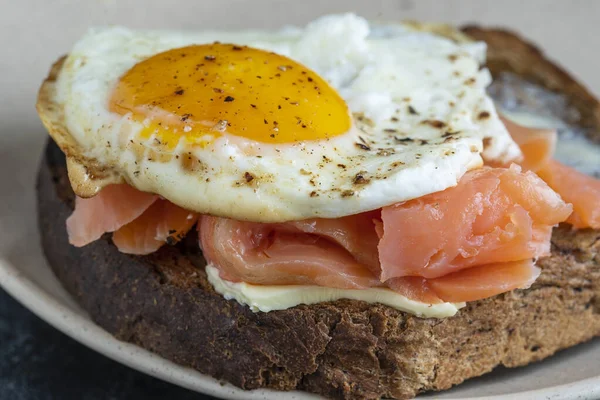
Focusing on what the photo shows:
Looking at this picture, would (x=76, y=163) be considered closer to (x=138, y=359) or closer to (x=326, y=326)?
(x=138, y=359)

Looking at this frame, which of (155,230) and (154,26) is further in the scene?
(154,26)

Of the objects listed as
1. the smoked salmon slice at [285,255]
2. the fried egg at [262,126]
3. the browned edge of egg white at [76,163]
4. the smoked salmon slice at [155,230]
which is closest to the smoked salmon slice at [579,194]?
the fried egg at [262,126]

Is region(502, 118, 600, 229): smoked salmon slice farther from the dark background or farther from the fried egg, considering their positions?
the dark background

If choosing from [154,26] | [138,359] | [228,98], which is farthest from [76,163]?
[154,26]

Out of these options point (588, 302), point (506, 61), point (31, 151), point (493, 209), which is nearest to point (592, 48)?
point (506, 61)

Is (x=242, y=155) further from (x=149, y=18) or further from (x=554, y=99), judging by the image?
(x=149, y=18)

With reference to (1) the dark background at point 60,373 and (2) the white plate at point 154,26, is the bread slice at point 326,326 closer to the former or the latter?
(2) the white plate at point 154,26
